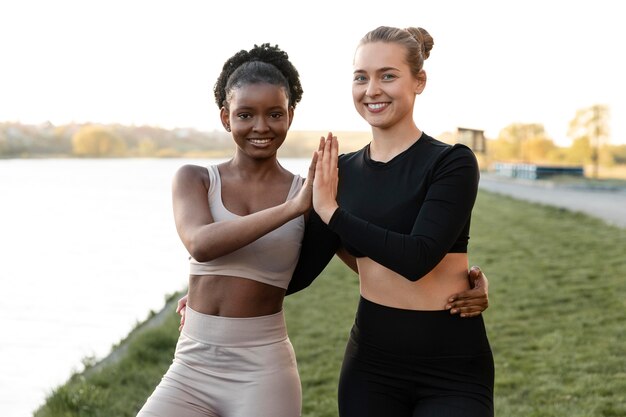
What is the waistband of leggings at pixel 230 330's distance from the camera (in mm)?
2812

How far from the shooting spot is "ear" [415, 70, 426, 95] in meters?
2.87

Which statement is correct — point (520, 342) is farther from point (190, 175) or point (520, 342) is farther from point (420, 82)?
point (190, 175)

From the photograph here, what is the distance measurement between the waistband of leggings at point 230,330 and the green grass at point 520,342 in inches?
125

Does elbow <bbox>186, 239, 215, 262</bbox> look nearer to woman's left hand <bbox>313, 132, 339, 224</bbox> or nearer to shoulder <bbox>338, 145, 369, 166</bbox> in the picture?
woman's left hand <bbox>313, 132, 339, 224</bbox>

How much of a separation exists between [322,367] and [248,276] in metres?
4.43

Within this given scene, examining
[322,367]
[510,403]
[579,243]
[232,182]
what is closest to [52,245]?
[579,243]

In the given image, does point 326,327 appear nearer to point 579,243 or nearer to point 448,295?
point 448,295

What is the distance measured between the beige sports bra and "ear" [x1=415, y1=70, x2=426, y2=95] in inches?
22.6

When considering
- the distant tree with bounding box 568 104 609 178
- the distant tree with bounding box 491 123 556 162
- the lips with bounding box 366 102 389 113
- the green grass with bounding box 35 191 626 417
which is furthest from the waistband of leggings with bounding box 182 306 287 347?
the distant tree with bounding box 491 123 556 162

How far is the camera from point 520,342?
7832mm

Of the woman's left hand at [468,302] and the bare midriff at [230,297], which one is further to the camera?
the bare midriff at [230,297]

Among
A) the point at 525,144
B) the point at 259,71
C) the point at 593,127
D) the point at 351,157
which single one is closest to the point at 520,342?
the point at 351,157

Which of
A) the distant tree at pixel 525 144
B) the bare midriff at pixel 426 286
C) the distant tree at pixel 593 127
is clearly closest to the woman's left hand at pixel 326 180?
the bare midriff at pixel 426 286

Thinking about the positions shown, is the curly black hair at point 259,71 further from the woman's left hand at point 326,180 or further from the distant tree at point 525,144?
the distant tree at point 525,144
